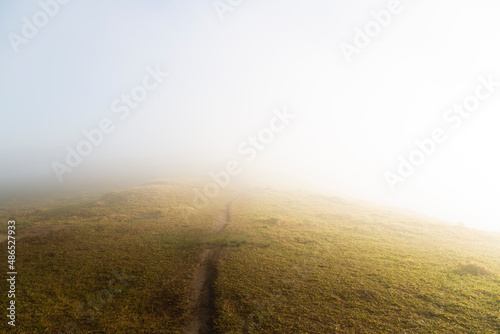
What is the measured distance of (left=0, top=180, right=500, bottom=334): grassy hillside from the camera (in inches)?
671

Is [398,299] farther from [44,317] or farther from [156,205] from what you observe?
[156,205]

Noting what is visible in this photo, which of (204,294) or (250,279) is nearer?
(204,294)

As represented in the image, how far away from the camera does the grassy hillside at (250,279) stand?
671 inches

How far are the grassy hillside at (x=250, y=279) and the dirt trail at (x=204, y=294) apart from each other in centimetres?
18

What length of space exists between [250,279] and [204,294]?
17.1 ft

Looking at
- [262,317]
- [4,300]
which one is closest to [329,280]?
[262,317]

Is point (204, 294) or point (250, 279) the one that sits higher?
point (250, 279)

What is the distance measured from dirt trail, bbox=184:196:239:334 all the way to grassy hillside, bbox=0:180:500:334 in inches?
7.2

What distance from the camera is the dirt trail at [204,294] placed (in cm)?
1697

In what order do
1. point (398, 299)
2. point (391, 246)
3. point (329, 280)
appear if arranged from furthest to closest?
point (391, 246) < point (329, 280) < point (398, 299)

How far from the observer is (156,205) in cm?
5616

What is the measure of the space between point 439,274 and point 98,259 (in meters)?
42.8

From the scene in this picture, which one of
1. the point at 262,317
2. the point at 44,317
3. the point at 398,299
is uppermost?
the point at 398,299

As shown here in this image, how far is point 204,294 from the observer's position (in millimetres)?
20875
